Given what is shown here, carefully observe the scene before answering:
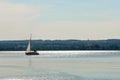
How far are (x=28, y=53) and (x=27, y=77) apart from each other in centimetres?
7529

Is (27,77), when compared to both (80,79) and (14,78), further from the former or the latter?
(80,79)

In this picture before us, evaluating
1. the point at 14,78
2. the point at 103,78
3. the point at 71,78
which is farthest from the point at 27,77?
the point at 103,78

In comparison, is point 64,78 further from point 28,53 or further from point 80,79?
point 28,53

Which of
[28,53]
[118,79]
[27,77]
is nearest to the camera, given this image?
[118,79]

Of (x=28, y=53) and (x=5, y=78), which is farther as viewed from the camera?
(x=28, y=53)

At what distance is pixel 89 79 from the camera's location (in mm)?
49406

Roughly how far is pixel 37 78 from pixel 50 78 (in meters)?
1.49

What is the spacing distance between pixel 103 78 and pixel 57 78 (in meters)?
5.03

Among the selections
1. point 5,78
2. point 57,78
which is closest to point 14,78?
point 5,78

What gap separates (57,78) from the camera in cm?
5100

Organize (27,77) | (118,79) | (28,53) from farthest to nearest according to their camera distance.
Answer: (28,53) → (27,77) → (118,79)

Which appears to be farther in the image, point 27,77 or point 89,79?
point 27,77

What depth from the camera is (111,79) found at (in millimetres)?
49125

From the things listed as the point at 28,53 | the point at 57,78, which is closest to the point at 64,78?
the point at 57,78
